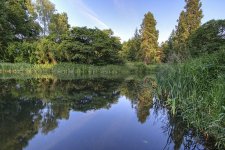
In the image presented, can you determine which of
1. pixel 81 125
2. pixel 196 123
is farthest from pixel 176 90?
pixel 81 125

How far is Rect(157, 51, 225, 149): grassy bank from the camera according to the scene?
3092mm

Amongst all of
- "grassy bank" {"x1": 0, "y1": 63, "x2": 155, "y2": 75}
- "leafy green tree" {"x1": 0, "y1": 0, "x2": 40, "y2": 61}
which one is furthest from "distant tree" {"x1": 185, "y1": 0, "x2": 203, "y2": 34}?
"leafy green tree" {"x1": 0, "y1": 0, "x2": 40, "y2": 61}

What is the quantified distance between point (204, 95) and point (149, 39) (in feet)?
102

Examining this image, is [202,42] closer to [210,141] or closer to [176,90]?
[176,90]

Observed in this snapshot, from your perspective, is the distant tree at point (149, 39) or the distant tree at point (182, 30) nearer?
the distant tree at point (182, 30)

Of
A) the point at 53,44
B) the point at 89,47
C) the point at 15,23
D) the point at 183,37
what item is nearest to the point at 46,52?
the point at 53,44

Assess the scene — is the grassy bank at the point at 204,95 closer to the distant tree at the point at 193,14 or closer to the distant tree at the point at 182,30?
the distant tree at the point at 182,30

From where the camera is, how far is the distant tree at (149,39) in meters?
33.9

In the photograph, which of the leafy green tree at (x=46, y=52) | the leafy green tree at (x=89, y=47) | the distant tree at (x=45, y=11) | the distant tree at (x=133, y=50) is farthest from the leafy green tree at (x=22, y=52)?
the distant tree at (x=133, y=50)

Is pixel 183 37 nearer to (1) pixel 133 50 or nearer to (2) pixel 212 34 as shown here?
(1) pixel 133 50

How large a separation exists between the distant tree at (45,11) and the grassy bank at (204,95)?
3454 cm

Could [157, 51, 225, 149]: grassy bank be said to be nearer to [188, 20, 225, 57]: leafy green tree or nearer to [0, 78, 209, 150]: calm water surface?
[0, 78, 209, 150]: calm water surface

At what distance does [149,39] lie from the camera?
3419 centimetres

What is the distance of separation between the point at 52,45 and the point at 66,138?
21852mm
